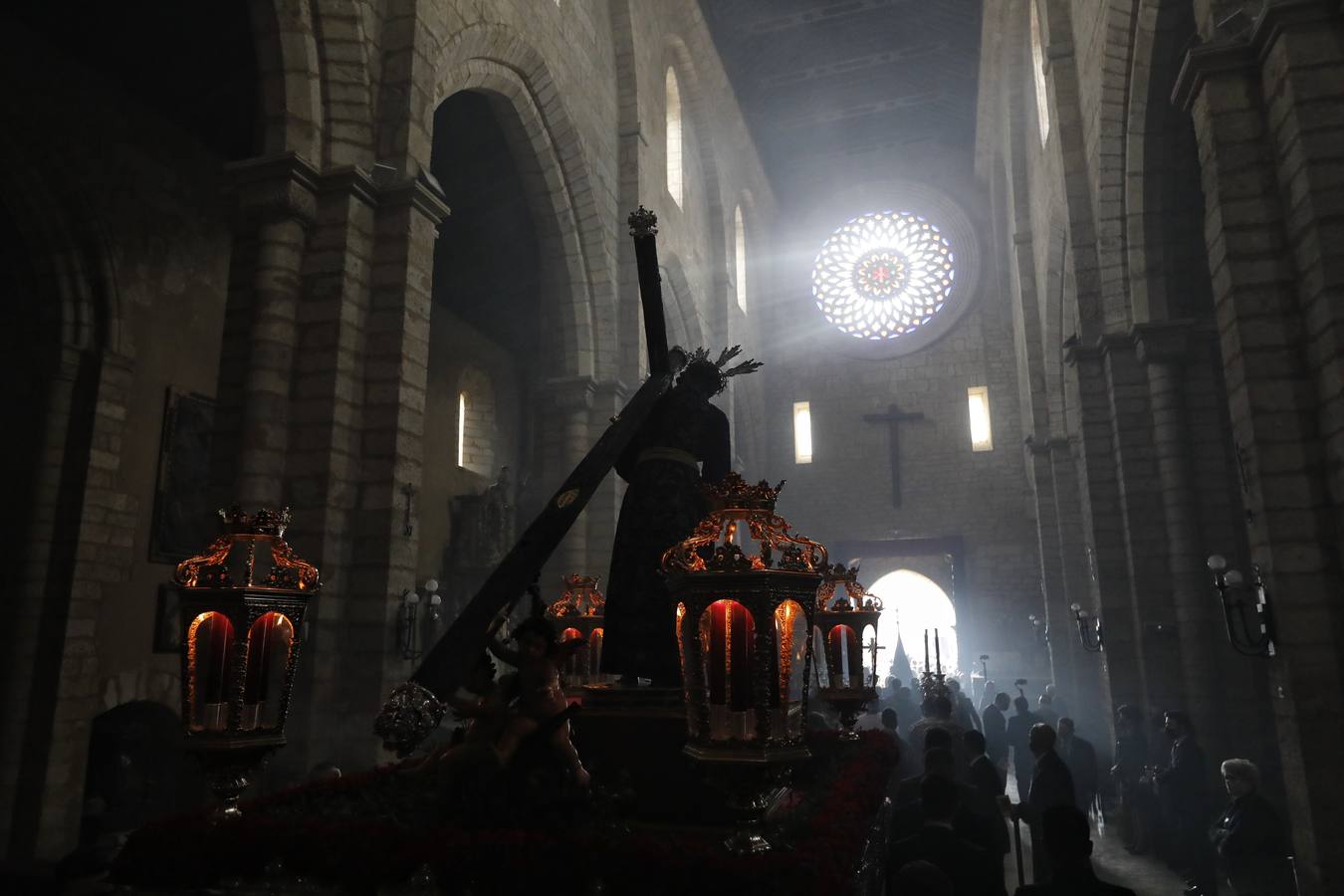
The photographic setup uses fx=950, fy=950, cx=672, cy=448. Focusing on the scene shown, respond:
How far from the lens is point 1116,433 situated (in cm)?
1054

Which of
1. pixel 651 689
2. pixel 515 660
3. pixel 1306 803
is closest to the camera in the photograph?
pixel 515 660

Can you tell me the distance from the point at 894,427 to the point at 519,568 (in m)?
20.1

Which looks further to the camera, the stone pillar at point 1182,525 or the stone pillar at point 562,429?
the stone pillar at point 562,429

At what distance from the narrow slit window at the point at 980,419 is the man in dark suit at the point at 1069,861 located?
20432 millimetres

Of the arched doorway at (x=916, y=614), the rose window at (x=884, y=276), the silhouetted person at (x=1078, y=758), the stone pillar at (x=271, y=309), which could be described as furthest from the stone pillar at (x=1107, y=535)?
the arched doorway at (x=916, y=614)

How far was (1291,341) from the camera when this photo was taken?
5781mm

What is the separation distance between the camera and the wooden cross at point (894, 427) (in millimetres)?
22875

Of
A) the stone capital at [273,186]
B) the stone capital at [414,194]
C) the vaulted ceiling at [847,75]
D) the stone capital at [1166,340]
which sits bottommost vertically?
the stone capital at [1166,340]

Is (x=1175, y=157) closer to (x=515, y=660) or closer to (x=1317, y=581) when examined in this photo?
(x=1317, y=581)

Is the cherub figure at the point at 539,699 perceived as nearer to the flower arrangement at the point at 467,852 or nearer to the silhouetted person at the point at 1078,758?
the flower arrangement at the point at 467,852

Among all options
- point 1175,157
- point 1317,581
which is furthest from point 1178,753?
point 1175,157

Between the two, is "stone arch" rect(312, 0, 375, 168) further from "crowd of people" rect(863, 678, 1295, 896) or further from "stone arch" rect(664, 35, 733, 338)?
"stone arch" rect(664, 35, 733, 338)

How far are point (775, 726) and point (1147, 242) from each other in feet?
30.0

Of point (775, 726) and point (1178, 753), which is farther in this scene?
point (1178, 753)
